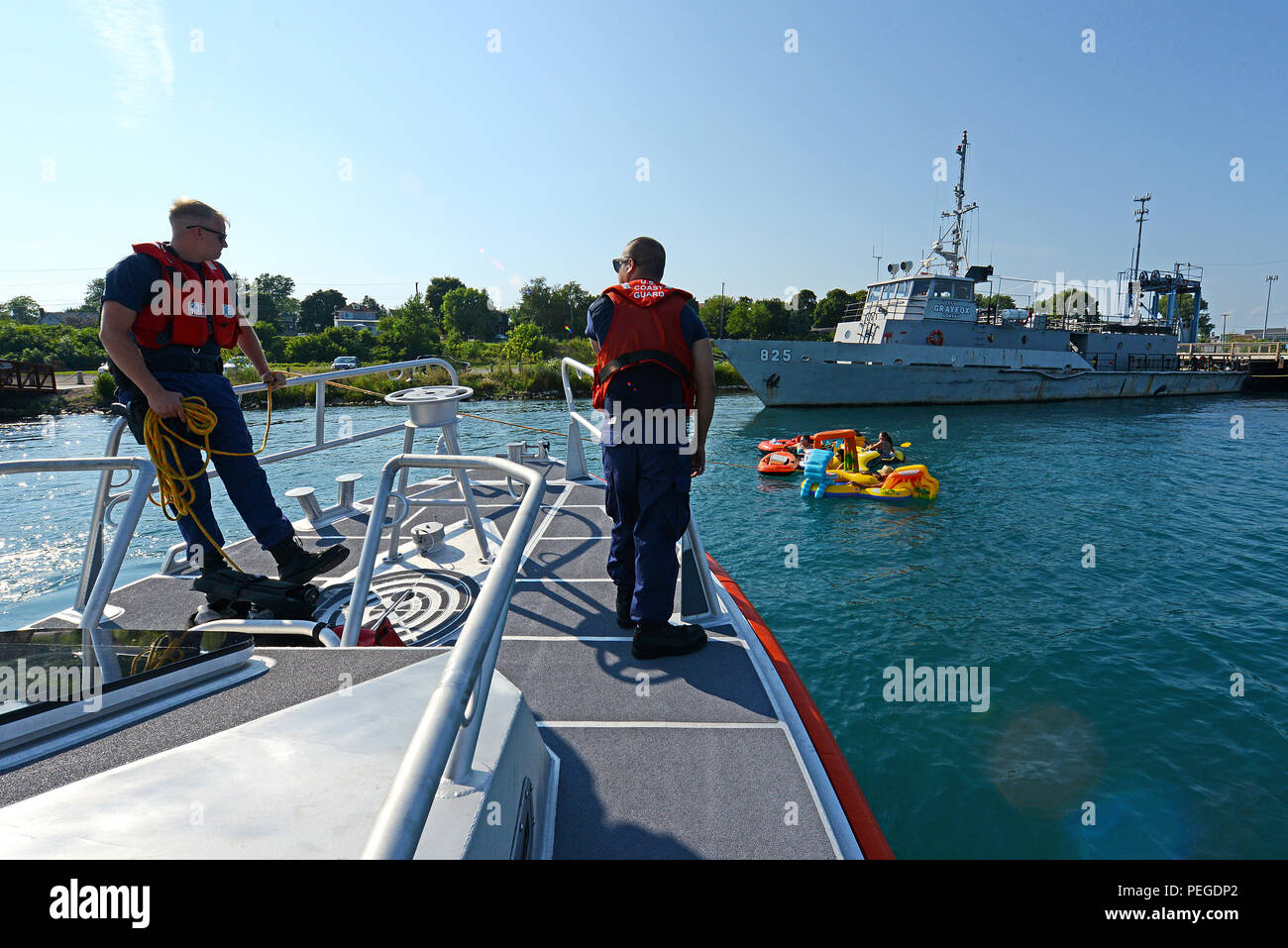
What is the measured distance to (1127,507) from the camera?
12797 millimetres

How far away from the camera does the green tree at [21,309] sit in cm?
7538

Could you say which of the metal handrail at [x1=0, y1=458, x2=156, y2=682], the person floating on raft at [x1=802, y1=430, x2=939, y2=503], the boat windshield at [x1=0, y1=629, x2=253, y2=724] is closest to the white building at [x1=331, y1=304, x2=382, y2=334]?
the person floating on raft at [x1=802, y1=430, x2=939, y2=503]

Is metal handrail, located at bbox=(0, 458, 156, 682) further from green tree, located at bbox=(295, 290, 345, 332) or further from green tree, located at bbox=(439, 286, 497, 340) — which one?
green tree, located at bbox=(295, 290, 345, 332)

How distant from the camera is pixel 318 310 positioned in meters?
89.9

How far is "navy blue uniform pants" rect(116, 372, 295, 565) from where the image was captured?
10.3 feet

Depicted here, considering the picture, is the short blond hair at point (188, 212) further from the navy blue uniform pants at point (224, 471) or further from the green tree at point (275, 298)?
the green tree at point (275, 298)

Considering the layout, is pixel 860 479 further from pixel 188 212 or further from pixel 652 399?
pixel 188 212

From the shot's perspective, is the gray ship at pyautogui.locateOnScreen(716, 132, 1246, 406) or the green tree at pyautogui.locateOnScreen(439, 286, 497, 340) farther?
the green tree at pyautogui.locateOnScreen(439, 286, 497, 340)

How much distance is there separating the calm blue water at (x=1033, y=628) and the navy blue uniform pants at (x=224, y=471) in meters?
4.50

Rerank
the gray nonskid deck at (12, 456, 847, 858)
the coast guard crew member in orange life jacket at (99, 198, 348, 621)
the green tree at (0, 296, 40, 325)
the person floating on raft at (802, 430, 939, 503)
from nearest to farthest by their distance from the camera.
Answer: the gray nonskid deck at (12, 456, 847, 858), the coast guard crew member in orange life jacket at (99, 198, 348, 621), the person floating on raft at (802, 430, 939, 503), the green tree at (0, 296, 40, 325)

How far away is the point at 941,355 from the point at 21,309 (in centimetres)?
10599

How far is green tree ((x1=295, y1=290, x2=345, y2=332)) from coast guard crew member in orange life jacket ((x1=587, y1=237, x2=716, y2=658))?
99.9m

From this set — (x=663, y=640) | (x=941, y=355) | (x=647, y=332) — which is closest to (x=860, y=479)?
(x=663, y=640)

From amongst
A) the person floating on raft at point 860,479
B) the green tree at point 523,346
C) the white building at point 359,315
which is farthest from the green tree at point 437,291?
the person floating on raft at point 860,479
